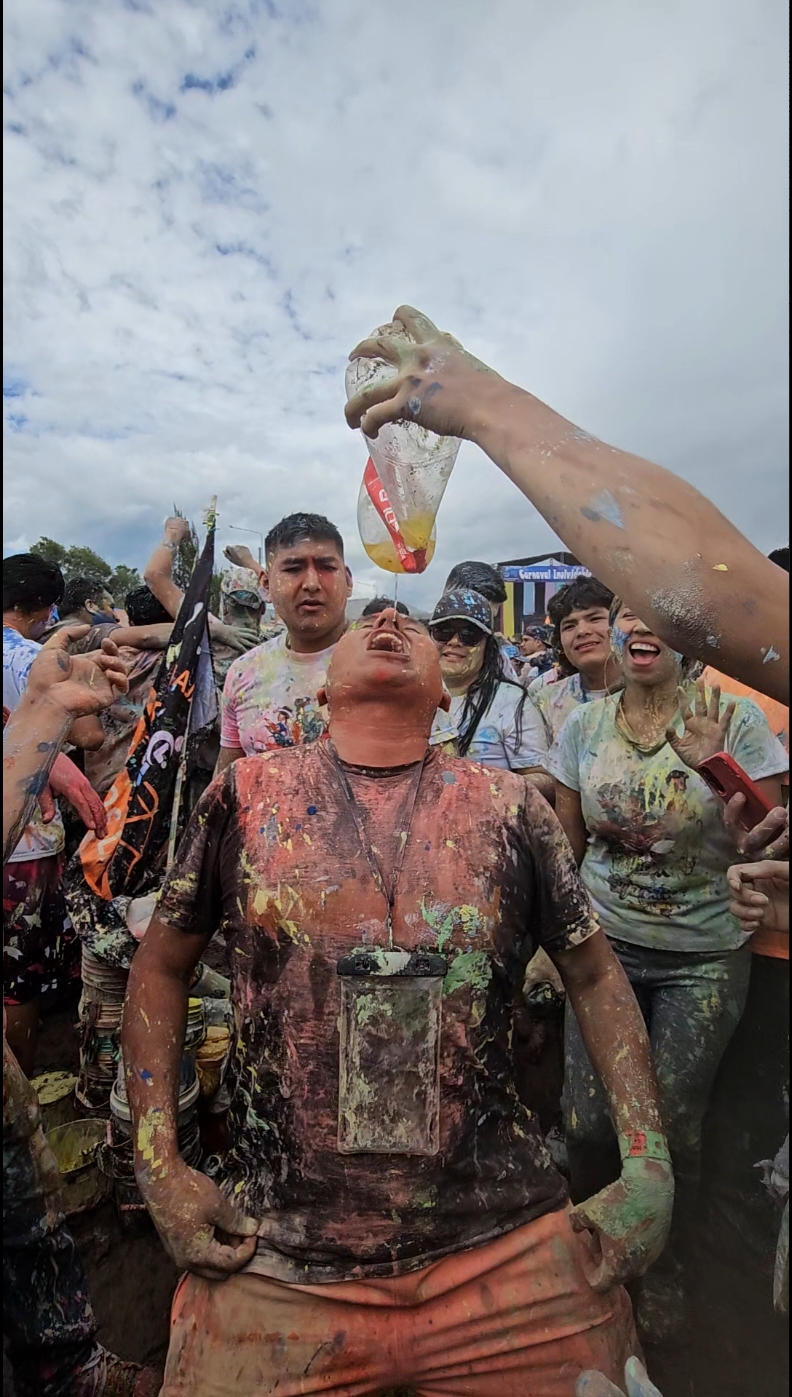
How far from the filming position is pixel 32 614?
3.73 m

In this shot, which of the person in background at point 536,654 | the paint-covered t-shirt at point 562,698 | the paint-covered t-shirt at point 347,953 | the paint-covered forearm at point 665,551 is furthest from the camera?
the person in background at point 536,654

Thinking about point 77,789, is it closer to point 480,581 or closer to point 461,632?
point 461,632

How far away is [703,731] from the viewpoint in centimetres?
275

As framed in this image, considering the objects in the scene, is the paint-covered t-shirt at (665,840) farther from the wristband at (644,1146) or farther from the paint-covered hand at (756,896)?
the wristband at (644,1146)

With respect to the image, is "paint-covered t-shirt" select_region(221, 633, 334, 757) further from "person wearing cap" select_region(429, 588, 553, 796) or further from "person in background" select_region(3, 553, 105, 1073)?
"person wearing cap" select_region(429, 588, 553, 796)

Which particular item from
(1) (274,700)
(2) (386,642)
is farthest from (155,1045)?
(1) (274,700)

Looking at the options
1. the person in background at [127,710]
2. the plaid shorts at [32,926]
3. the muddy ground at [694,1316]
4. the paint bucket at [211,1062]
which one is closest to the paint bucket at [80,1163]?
the muddy ground at [694,1316]

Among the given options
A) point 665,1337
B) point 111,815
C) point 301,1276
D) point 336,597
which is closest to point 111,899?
point 111,815

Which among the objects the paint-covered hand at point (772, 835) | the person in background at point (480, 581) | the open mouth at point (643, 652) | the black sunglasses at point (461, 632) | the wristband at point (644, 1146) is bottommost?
the wristband at point (644, 1146)

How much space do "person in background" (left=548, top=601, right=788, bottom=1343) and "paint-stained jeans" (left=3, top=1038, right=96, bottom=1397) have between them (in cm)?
177

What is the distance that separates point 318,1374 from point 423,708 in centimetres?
150

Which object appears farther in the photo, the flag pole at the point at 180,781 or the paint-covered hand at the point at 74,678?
the flag pole at the point at 180,781

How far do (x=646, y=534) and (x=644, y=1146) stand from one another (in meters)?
1.52

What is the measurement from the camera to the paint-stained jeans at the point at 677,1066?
2.69 m
